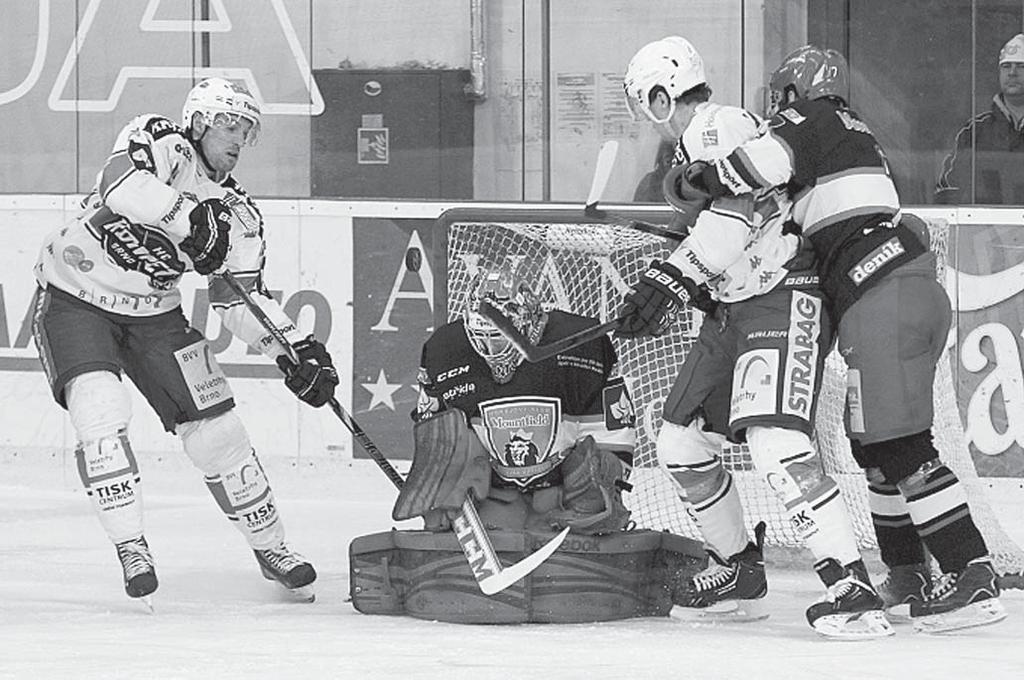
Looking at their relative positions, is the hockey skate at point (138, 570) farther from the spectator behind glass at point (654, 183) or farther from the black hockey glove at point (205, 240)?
the spectator behind glass at point (654, 183)

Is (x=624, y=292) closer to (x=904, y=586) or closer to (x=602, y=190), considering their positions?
(x=602, y=190)

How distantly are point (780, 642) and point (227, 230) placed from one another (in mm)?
1318

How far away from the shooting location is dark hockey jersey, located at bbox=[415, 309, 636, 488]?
397cm

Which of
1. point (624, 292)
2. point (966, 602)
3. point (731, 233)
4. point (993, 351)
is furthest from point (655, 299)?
point (993, 351)

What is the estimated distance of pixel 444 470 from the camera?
3896mm

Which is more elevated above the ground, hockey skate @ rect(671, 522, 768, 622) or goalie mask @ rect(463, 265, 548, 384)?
goalie mask @ rect(463, 265, 548, 384)

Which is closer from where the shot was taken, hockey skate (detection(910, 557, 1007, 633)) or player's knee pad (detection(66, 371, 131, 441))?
hockey skate (detection(910, 557, 1007, 633))

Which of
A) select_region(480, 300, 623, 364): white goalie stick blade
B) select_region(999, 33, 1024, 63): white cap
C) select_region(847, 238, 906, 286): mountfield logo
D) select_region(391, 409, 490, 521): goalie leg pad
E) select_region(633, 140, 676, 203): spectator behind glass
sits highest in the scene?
select_region(999, 33, 1024, 63): white cap

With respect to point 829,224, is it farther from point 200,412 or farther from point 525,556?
point 200,412

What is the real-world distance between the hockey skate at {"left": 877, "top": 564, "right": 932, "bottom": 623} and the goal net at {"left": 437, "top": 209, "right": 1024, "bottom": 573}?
73 cm

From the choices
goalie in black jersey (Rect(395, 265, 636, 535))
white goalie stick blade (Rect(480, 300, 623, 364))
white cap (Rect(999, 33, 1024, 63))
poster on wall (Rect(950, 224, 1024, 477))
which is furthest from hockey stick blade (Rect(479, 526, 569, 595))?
white cap (Rect(999, 33, 1024, 63))

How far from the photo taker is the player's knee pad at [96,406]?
407 cm

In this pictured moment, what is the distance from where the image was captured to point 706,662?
3.37 meters

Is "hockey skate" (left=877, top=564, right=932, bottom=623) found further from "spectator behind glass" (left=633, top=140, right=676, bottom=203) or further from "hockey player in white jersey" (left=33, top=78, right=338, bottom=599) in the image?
"spectator behind glass" (left=633, top=140, right=676, bottom=203)
